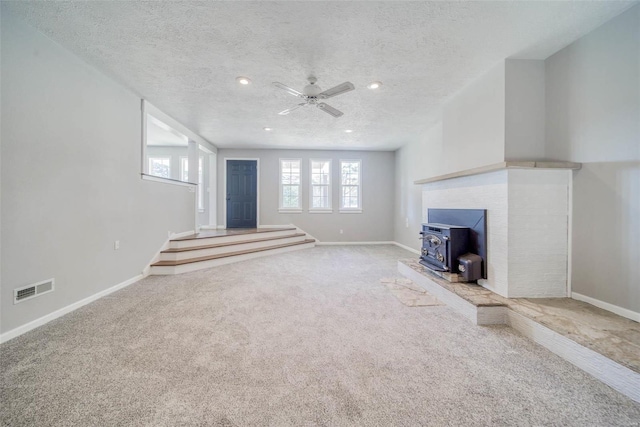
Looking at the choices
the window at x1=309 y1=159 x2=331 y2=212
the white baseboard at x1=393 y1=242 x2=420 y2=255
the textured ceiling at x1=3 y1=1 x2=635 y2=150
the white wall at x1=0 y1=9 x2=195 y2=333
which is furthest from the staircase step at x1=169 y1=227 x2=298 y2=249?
the white baseboard at x1=393 y1=242 x2=420 y2=255

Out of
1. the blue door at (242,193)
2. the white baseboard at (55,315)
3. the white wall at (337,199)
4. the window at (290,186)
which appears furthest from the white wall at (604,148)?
the blue door at (242,193)

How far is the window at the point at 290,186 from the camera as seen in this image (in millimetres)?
6680

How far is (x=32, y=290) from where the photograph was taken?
2.07 metres

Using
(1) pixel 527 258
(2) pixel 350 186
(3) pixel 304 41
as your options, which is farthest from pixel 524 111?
(2) pixel 350 186

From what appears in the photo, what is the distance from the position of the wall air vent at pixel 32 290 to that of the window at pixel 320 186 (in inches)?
201

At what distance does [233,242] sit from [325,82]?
3.49 metres

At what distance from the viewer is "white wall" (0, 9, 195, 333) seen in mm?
1934

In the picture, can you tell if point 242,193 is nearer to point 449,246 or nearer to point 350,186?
point 350,186

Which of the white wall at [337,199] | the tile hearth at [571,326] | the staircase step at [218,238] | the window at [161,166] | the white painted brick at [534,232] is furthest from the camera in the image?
the window at [161,166]

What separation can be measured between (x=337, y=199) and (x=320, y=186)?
619 mm

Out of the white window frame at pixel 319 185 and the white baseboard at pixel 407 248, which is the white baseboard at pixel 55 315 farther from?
the white baseboard at pixel 407 248

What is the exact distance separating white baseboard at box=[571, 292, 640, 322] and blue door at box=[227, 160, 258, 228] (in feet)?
20.3

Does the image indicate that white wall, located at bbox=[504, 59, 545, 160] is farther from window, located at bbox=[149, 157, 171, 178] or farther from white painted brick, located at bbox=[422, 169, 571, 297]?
window, located at bbox=[149, 157, 171, 178]

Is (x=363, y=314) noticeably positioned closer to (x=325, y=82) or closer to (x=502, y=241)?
(x=502, y=241)
